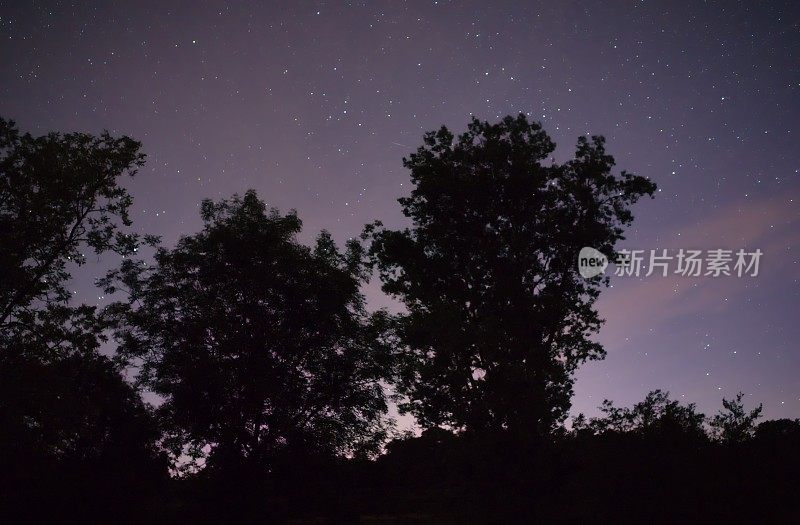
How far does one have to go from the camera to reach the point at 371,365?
27875 mm

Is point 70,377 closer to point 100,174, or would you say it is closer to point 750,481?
point 100,174

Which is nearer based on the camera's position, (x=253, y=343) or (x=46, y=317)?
(x=46, y=317)

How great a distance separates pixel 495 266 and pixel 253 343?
1162cm

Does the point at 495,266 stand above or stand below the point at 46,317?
above

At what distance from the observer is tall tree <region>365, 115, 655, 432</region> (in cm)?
2389

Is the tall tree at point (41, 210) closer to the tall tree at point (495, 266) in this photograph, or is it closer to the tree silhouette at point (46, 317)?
the tree silhouette at point (46, 317)

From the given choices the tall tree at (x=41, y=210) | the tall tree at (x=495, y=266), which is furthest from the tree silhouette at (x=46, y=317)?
the tall tree at (x=495, y=266)

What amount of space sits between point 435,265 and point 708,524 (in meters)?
14.9

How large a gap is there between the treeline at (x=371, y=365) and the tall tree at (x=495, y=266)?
9cm

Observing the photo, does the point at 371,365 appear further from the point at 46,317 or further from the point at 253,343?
the point at 46,317

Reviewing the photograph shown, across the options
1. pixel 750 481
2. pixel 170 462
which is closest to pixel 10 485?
pixel 170 462

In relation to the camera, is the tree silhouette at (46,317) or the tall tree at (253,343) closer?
the tree silhouette at (46,317)

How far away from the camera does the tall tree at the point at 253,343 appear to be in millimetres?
25266

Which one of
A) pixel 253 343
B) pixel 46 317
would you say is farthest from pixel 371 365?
pixel 46 317
